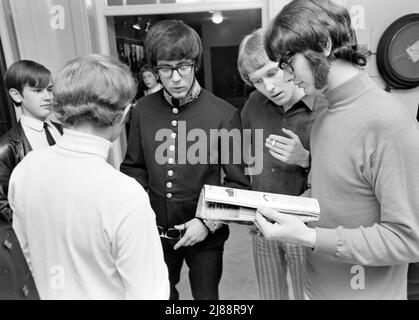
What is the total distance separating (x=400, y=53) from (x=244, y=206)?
1575mm

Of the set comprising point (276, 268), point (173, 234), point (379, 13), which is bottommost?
point (276, 268)

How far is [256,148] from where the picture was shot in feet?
3.74

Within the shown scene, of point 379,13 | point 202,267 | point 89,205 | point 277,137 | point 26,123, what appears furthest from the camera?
point 379,13

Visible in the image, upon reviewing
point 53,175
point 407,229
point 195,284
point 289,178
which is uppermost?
point 53,175

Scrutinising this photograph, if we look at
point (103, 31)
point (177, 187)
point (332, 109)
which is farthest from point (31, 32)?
point (332, 109)

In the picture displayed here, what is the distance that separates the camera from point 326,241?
673mm

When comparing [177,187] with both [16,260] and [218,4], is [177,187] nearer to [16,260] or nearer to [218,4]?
[16,260]

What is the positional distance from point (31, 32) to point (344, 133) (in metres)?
1.72

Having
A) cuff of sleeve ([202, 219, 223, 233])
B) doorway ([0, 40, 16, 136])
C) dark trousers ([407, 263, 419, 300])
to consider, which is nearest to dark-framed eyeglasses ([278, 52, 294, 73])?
cuff of sleeve ([202, 219, 223, 233])

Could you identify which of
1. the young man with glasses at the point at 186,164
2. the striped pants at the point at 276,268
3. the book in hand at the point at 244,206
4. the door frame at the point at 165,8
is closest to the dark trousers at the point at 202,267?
the young man with glasses at the point at 186,164

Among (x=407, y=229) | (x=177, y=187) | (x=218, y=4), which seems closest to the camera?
(x=407, y=229)

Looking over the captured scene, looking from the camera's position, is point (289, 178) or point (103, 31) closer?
point (289, 178)

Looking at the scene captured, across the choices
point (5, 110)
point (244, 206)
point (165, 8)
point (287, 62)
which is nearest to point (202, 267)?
point (244, 206)

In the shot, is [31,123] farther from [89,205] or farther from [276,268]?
[276,268]
